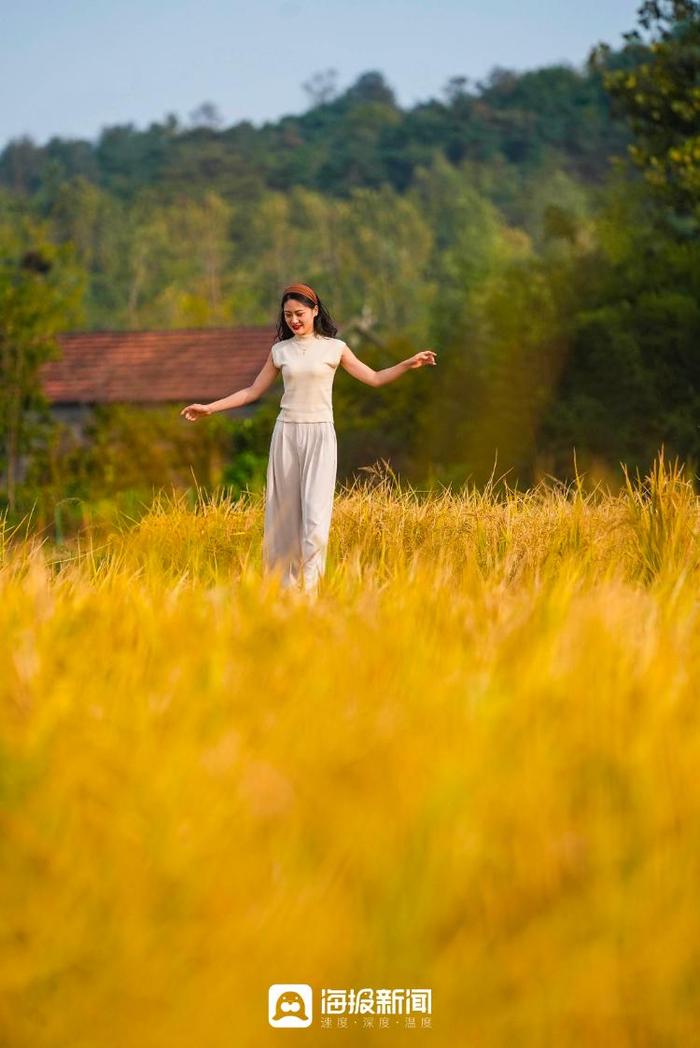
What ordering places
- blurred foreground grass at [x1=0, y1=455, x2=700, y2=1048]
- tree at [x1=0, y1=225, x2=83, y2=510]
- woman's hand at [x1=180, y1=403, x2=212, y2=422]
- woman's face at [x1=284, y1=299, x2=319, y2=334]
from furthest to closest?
tree at [x1=0, y1=225, x2=83, y2=510], woman's face at [x1=284, y1=299, x2=319, y2=334], woman's hand at [x1=180, y1=403, x2=212, y2=422], blurred foreground grass at [x1=0, y1=455, x2=700, y2=1048]

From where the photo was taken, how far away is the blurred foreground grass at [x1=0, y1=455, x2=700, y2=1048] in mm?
2174

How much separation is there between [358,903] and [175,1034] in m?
0.33

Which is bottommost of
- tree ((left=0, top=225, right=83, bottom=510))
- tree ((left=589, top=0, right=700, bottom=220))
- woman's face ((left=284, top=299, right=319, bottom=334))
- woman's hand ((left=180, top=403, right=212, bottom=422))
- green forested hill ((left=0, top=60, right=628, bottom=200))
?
tree ((left=0, top=225, right=83, bottom=510))

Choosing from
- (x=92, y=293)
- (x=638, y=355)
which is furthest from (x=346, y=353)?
(x=92, y=293)

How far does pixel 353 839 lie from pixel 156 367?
136 ft

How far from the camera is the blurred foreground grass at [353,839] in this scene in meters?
2.17

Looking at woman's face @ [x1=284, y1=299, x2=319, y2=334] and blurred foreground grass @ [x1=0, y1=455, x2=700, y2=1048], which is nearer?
blurred foreground grass @ [x1=0, y1=455, x2=700, y2=1048]

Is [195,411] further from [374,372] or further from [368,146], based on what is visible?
[368,146]

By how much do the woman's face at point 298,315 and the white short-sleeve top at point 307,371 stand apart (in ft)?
0.23

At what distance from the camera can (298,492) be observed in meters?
7.73

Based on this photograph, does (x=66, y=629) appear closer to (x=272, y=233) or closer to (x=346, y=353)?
(x=346, y=353)

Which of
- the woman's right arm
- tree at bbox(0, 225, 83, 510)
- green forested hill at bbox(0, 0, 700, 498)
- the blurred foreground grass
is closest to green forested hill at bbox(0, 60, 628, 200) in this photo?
green forested hill at bbox(0, 0, 700, 498)

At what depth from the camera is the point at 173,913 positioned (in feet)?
7.42

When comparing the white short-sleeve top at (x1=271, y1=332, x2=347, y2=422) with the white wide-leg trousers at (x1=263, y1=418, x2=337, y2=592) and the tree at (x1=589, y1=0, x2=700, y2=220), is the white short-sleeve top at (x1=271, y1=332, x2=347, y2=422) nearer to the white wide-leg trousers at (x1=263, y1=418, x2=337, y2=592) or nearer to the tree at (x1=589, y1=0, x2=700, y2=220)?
the white wide-leg trousers at (x1=263, y1=418, x2=337, y2=592)
